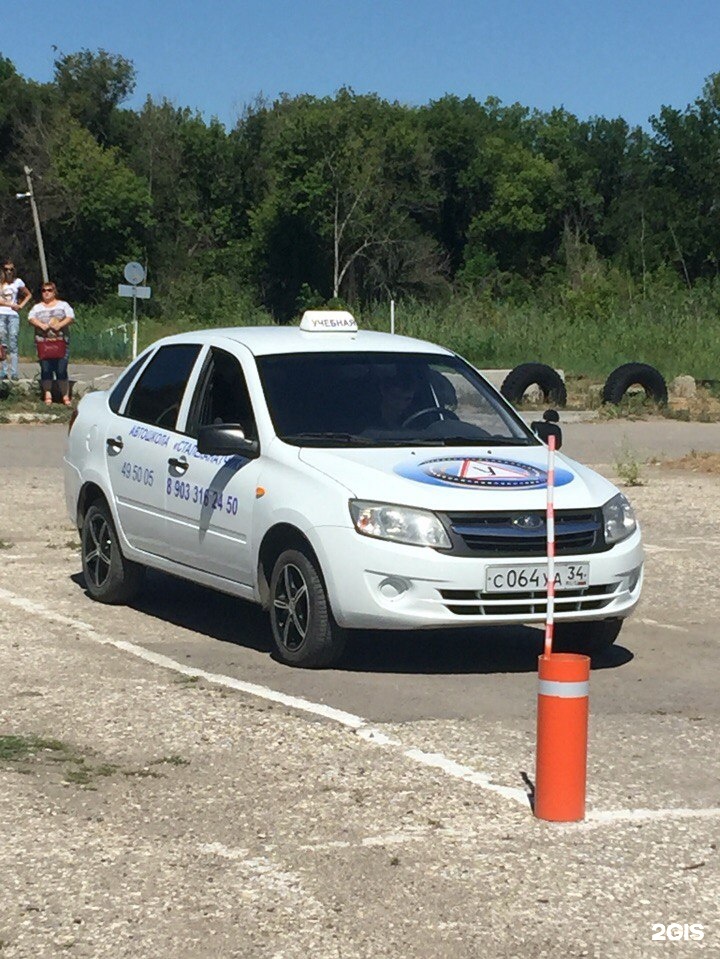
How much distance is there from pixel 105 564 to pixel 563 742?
17.3 ft

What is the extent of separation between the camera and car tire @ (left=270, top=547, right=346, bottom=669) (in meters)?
8.60

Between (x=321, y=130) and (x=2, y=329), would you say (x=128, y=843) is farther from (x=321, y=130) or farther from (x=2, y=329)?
(x=321, y=130)

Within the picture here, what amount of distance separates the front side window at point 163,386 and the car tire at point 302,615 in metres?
1.64

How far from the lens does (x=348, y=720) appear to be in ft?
25.0

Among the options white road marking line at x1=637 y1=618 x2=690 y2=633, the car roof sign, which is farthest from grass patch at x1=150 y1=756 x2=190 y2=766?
white road marking line at x1=637 y1=618 x2=690 y2=633

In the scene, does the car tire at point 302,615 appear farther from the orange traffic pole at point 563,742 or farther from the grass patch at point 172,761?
the orange traffic pole at point 563,742

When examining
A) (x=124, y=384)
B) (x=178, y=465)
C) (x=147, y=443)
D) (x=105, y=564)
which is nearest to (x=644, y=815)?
(x=178, y=465)

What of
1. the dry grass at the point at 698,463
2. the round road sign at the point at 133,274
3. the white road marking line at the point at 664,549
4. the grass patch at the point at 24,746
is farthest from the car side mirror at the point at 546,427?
the round road sign at the point at 133,274

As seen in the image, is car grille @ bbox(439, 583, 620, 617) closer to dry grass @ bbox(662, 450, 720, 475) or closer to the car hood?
the car hood

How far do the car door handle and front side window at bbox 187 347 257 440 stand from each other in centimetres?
17

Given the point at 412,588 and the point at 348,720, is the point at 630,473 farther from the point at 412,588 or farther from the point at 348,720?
the point at 348,720

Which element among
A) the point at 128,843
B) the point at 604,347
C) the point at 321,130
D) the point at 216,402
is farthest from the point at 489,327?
the point at 321,130

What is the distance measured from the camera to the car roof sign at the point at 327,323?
10.1 meters

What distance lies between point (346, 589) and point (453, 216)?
89297mm
